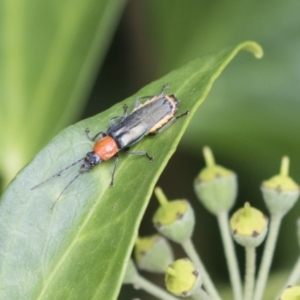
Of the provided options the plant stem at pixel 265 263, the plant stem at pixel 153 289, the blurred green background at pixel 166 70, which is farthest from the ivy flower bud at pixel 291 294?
the blurred green background at pixel 166 70

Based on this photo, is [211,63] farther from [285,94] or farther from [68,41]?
[285,94]

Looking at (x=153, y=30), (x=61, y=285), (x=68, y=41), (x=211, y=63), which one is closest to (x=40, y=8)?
(x=68, y=41)

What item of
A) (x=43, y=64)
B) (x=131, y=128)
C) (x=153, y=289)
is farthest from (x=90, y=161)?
(x=43, y=64)

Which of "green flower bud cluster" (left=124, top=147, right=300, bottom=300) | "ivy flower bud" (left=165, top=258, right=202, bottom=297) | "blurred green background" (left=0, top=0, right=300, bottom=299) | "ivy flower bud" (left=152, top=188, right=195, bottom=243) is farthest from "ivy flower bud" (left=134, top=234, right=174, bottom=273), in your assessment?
"blurred green background" (left=0, top=0, right=300, bottom=299)

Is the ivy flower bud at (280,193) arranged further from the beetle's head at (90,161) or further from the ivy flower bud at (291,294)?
the beetle's head at (90,161)

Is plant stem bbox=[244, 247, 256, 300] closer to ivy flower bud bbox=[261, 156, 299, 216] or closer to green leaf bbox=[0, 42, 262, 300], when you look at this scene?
ivy flower bud bbox=[261, 156, 299, 216]

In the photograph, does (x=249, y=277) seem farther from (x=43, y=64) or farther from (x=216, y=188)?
(x=43, y=64)
